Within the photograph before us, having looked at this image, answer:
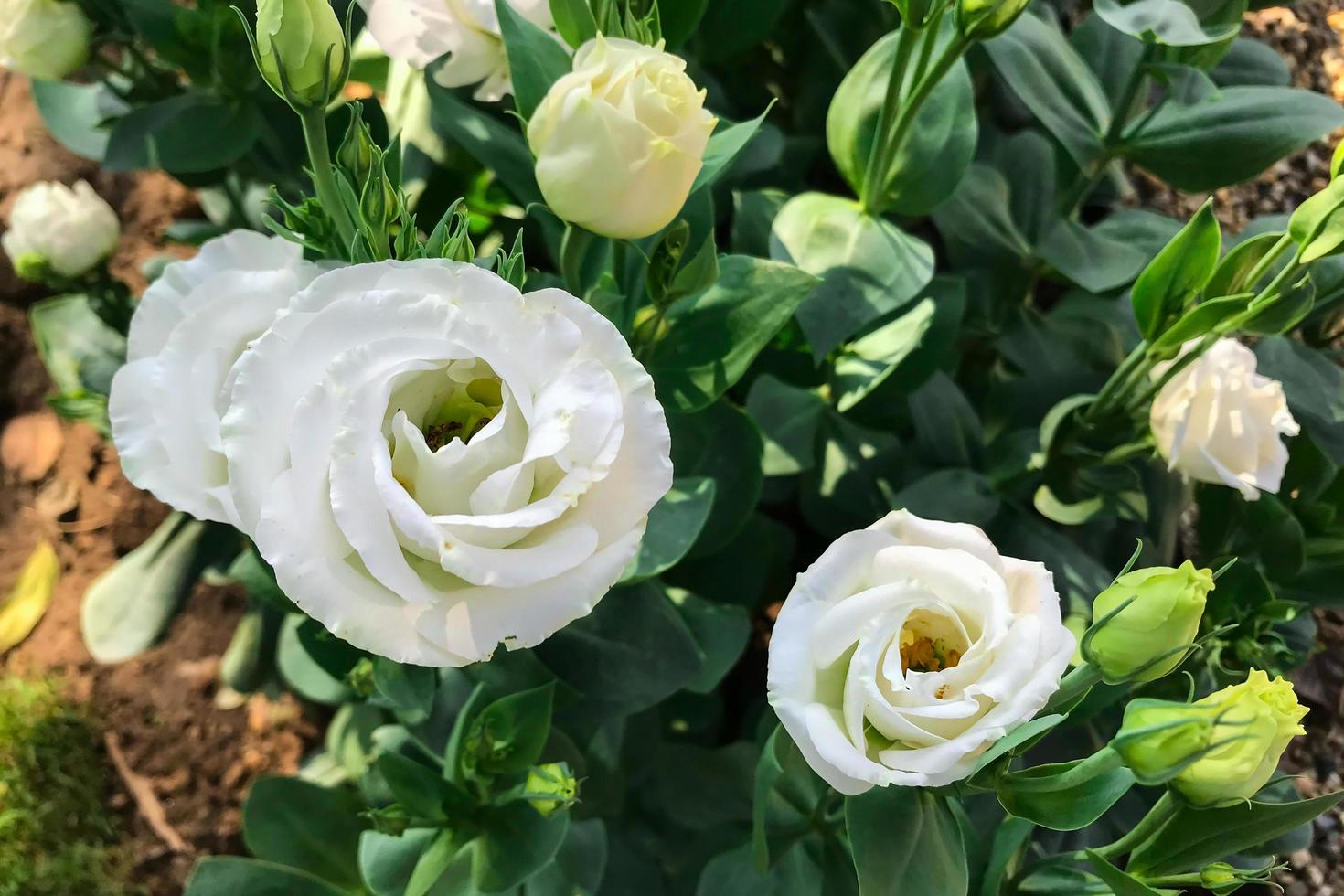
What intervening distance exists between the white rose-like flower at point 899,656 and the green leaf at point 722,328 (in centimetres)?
23

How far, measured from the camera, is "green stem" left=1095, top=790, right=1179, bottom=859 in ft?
1.82

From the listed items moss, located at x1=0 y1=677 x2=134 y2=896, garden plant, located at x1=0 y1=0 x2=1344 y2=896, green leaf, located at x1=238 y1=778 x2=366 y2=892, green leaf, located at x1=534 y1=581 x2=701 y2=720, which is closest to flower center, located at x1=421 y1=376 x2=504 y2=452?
garden plant, located at x1=0 y1=0 x2=1344 y2=896

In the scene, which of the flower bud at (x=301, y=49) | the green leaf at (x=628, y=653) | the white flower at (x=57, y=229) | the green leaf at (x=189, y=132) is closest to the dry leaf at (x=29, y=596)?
the white flower at (x=57, y=229)

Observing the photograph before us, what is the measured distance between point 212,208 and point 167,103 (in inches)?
12.4

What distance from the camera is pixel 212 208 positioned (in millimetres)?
1270

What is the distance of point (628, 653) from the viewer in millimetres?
790

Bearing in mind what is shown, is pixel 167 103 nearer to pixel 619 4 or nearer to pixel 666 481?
pixel 619 4

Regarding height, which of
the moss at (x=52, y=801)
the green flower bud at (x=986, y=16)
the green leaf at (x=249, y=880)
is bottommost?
the moss at (x=52, y=801)

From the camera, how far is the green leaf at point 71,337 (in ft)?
3.72

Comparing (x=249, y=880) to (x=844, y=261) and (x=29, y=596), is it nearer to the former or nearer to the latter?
(x=844, y=261)

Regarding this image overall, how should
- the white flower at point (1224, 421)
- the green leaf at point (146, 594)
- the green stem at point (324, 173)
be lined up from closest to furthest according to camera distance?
the green stem at point (324, 173), the white flower at point (1224, 421), the green leaf at point (146, 594)

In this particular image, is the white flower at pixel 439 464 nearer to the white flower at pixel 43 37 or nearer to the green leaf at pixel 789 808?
the green leaf at pixel 789 808

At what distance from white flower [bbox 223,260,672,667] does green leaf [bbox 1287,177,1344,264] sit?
44cm

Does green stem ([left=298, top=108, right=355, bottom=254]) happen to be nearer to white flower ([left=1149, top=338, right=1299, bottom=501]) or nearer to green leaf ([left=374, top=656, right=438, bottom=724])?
green leaf ([left=374, top=656, right=438, bottom=724])
